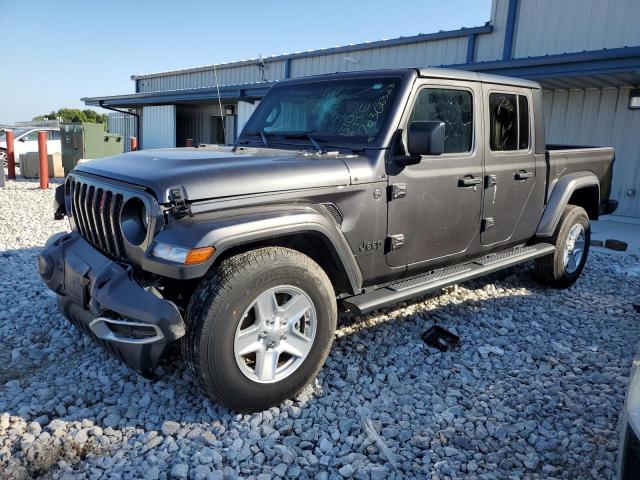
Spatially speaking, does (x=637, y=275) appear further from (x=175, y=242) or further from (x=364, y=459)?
(x=175, y=242)

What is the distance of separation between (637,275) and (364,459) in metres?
4.98

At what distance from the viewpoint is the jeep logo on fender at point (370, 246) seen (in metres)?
3.24

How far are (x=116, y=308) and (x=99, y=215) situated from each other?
0.78m

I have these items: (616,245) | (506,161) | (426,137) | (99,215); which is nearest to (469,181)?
(506,161)

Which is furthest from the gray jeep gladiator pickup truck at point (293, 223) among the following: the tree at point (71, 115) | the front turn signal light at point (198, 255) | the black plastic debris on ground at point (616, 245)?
the tree at point (71, 115)

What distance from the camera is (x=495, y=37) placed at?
11945mm

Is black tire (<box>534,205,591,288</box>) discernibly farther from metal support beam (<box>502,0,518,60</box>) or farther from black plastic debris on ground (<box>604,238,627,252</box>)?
metal support beam (<box>502,0,518,60</box>)

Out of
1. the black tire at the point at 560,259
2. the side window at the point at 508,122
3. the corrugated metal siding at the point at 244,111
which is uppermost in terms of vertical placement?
the corrugated metal siding at the point at 244,111

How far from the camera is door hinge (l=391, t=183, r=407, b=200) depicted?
333cm

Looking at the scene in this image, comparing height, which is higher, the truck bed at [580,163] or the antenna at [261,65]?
the antenna at [261,65]

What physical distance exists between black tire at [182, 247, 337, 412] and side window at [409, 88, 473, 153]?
4.75 feet

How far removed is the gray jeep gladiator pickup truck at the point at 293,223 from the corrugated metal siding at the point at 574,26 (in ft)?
23.7

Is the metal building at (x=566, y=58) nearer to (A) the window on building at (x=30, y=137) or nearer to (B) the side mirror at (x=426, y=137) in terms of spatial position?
(B) the side mirror at (x=426, y=137)

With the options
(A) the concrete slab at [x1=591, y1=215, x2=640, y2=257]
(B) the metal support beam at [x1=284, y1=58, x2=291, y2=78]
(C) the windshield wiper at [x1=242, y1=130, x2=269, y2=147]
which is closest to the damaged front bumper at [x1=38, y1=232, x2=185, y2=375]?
(C) the windshield wiper at [x1=242, y1=130, x2=269, y2=147]
